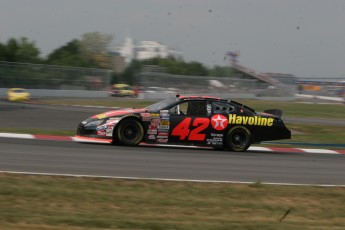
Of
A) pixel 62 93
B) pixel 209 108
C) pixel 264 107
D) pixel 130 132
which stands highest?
pixel 62 93

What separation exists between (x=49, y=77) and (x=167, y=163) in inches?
1515

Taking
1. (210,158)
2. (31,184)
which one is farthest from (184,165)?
(31,184)

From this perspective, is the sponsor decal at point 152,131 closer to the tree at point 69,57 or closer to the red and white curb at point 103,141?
the red and white curb at point 103,141

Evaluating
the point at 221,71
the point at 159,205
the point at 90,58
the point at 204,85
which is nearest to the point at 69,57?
the point at 90,58

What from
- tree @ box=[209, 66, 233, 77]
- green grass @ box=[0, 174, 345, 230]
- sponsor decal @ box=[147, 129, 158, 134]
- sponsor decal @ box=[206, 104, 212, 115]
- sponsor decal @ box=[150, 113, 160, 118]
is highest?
tree @ box=[209, 66, 233, 77]

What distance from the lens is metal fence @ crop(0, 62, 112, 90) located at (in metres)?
44.3

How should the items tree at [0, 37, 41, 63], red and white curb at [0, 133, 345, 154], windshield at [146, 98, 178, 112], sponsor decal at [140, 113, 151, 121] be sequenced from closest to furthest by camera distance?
sponsor decal at [140, 113, 151, 121] → windshield at [146, 98, 178, 112] → red and white curb at [0, 133, 345, 154] → tree at [0, 37, 41, 63]

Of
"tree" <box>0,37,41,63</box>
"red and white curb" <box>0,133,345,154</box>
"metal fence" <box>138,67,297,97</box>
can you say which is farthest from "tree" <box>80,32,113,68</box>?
"red and white curb" <box>0,133,345,154</box>

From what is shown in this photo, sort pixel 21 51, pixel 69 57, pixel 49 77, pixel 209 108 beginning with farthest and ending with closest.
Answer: pixel 69 57, pixel 21 51, pixel 49 77, pixel 209 108

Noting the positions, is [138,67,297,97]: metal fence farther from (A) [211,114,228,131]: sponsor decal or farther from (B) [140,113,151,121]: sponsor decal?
(B) [140,113,151,121]: sponsor decal

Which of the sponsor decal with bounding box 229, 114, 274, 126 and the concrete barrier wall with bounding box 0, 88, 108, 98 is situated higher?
the concrete barrier wall with bounding box 0, 88, 108, 98

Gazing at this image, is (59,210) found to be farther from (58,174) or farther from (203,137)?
(203,137)

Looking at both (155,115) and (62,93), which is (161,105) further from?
(62,93)

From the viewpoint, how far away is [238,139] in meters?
13.6
